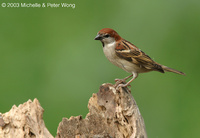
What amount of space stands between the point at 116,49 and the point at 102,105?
45.6 inches

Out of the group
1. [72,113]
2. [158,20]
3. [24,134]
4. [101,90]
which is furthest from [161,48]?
[24,134]

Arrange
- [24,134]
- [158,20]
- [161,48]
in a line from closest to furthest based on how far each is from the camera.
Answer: [24,134]
[161,48]
[158,20]

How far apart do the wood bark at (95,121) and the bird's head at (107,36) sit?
954 millimetres

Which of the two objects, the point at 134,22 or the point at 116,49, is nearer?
the point at 116,49

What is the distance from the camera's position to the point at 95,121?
533 cm

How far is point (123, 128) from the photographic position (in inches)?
208

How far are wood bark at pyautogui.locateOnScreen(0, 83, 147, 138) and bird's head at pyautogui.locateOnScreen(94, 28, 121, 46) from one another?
0.95m

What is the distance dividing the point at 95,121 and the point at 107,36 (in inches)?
54.6

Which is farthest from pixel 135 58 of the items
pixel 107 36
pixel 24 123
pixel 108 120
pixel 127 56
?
pixel 24 123

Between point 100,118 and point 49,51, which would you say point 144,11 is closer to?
point 49,51

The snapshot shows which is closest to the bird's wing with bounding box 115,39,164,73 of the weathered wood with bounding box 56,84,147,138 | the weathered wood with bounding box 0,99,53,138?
the weathered wood with bounding box 56,84,147,138

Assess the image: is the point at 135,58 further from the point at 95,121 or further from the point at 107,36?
the point at 95,121

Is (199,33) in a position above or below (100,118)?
above

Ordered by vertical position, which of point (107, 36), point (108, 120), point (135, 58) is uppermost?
point (107, 36)
